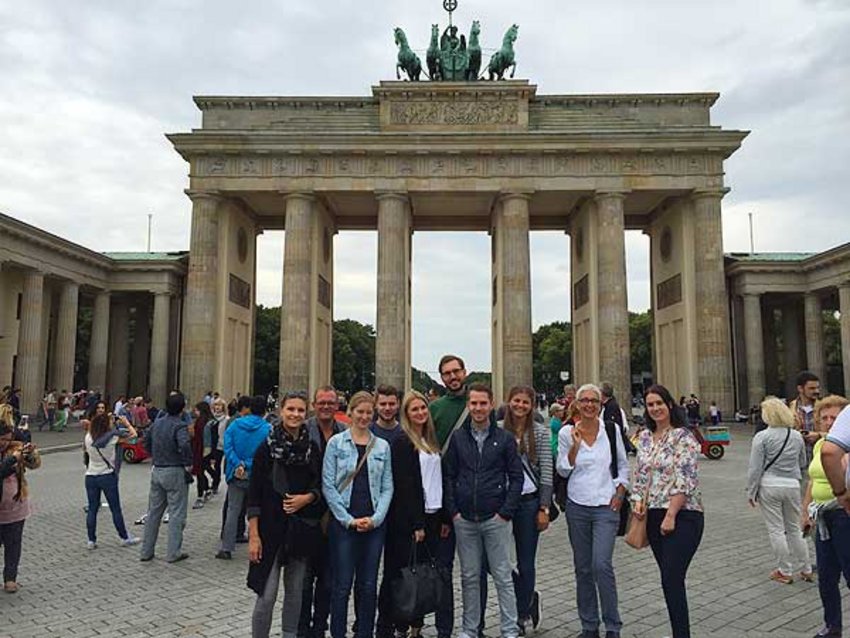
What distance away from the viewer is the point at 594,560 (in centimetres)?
575

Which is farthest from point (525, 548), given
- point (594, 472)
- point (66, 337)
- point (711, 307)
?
point (66, 337)

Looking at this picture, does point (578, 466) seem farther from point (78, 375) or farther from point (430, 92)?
point (78, 375)

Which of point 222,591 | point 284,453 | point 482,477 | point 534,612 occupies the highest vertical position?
point 284,453

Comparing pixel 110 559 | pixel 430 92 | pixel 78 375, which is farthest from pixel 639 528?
pixel 78 375

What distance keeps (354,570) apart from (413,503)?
755mm

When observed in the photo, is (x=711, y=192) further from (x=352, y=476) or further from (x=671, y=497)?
(x=352, y=476)

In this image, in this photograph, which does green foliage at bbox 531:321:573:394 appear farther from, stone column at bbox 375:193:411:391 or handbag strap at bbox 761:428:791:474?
handbag strap at bbox 761:428:791:474

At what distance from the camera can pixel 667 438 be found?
557 centimetres

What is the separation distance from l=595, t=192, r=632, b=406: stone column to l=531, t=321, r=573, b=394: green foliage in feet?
202

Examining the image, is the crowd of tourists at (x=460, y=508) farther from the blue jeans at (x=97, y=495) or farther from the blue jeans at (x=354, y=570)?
the blue jeans at (x=97, y=495)

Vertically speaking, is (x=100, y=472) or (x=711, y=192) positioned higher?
(x=711, y=192)

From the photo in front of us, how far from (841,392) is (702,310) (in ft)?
92.5

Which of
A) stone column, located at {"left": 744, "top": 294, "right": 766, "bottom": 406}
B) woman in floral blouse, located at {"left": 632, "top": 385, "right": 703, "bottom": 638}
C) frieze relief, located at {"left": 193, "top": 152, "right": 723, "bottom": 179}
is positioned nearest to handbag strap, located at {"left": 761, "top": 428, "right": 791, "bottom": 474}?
woman in floral blouse, located at {"left": 632, "top": 385, "right": 703, "bottom": 638}

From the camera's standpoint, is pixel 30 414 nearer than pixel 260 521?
No
